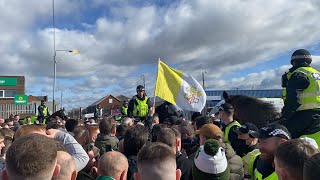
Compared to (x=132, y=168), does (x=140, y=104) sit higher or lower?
higher

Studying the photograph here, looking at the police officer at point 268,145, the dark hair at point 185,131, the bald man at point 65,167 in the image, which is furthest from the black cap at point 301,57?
the bald man at point 65,167

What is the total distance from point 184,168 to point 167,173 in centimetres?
140

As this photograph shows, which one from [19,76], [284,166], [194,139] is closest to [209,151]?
[284,166]

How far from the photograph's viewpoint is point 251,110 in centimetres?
752

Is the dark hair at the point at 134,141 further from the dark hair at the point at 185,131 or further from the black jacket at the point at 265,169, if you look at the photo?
the dark hair at the point at 185,131

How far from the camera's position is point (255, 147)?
16.5ft

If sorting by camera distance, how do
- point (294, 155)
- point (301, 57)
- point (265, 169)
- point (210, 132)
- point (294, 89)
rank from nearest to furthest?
point (294, 155), point (265, 169), point (210, 132), point (294, 89), point (301, 57)

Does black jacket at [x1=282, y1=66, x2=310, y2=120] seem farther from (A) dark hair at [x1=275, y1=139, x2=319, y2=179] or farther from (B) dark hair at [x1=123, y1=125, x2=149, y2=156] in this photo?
(A) dark hair at [x1=275, y1=139, x2=319, y2=179]

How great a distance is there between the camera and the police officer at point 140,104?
9406 mm

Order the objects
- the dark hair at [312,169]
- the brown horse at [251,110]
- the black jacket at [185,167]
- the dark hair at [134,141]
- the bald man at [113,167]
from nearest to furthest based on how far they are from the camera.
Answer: the dark hair at [312,169] → the bald man at [113,167] → the black jacket at [185,167] → the dark hair at [134,141] → the brown horse at [251,110]

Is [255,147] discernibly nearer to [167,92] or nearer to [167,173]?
[167,173]

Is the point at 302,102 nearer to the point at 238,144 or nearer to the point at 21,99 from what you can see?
the point at 238,144

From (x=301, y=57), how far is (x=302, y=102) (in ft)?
2.13

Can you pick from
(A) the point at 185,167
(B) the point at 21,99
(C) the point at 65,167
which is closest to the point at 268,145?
(A) the point at 185,167
